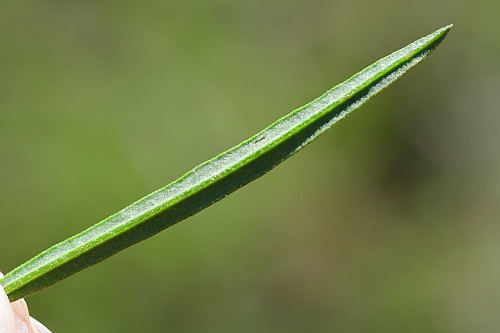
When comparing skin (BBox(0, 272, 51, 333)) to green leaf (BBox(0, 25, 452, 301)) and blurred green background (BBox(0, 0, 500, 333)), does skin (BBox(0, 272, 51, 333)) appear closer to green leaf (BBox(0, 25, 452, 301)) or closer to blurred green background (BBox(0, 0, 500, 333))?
green leaf (BBox(0, 25, 452, 301))

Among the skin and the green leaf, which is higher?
the green leaf

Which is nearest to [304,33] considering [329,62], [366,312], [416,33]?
[329,62]

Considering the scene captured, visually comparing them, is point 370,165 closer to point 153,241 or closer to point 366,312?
point 366,312

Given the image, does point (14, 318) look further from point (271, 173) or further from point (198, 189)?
point (271, 173)

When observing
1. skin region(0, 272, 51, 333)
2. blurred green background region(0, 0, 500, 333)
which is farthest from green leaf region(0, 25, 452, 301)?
blurred green background region(0, 0, 500, 333)

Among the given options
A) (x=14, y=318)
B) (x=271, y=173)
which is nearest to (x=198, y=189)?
(x=14, y=318)
